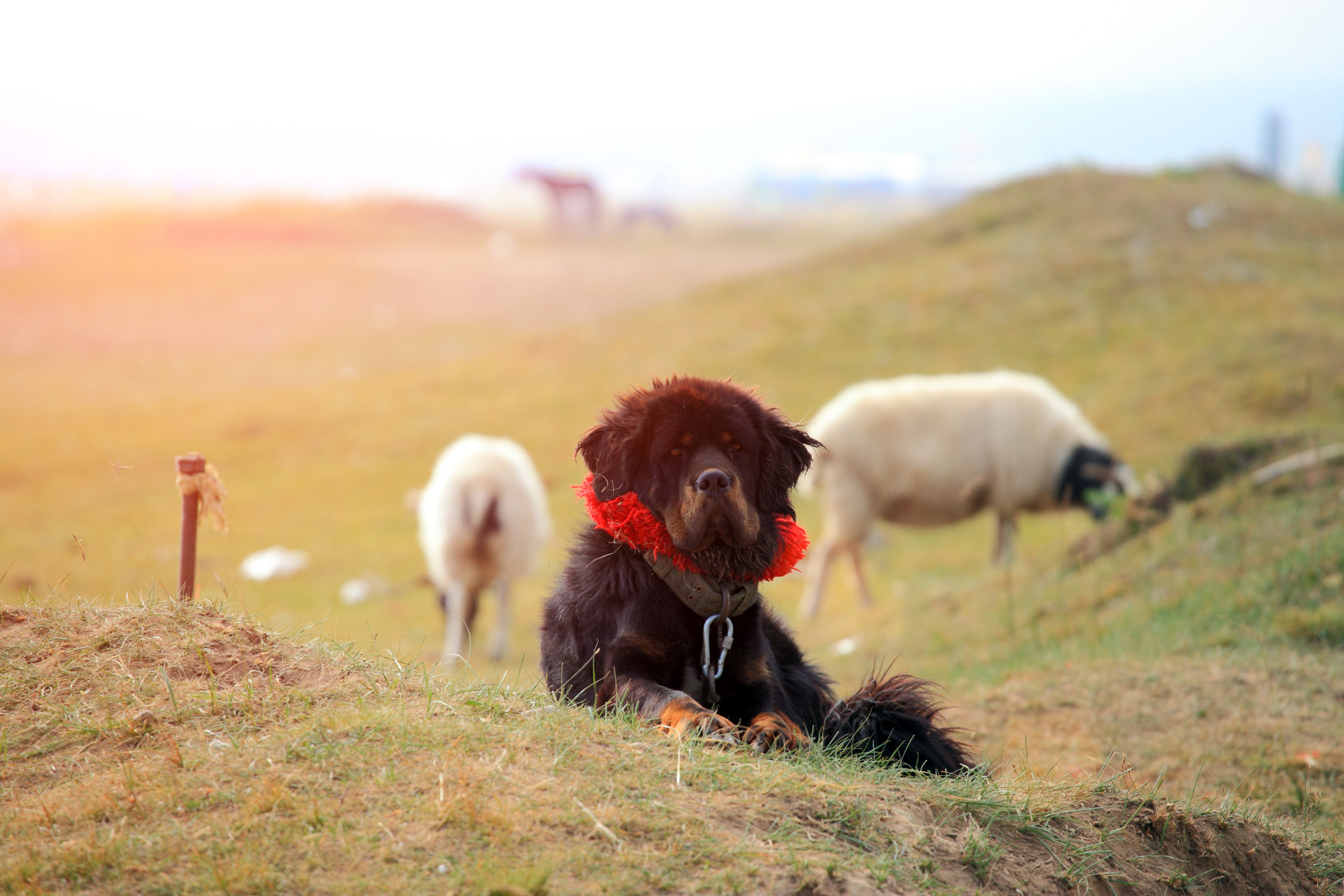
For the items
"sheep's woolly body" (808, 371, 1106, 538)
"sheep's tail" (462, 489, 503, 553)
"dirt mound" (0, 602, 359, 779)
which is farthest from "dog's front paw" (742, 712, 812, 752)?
"sheep's woolly body" (808, 371, 1106, 538)

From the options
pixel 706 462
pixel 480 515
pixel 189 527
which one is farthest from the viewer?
pixel 480 515

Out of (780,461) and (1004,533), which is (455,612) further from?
(780,461)

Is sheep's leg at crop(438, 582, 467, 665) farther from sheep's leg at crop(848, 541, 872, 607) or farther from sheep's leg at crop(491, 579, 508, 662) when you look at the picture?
sheep's leg at crop(848, 541, 872, 607)

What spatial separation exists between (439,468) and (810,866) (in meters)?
9.10

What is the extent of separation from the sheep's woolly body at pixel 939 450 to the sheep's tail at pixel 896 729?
7195mm

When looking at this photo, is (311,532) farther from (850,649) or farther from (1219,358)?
(1219,358)

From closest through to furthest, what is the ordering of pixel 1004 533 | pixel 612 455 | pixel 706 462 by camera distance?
pixel 706 462 → pixel 612 455 → pixel 1004 533

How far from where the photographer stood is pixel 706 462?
3.34 meters

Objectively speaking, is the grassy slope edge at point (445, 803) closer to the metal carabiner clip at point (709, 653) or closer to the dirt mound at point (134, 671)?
the dirt mound at point (134, 671)

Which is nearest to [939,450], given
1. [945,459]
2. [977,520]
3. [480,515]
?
[945,459]

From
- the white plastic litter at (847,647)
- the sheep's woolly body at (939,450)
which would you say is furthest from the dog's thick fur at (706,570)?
the sheep's woolly body at (939,450)

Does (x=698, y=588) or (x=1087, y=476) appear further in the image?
(x=1087, y=476)

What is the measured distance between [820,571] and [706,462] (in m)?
8.36

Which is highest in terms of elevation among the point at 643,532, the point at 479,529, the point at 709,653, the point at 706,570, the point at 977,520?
the point at 643,532
